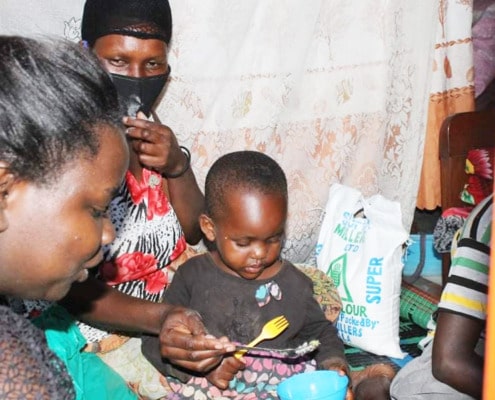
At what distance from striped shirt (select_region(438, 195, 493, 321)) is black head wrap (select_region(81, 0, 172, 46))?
1101 millimetres

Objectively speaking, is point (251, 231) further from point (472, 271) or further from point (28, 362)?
point (28, 362)

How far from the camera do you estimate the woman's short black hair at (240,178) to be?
7.20 ft

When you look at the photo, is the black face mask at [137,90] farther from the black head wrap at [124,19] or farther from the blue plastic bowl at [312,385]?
the blue plastic bowl at [312,385]

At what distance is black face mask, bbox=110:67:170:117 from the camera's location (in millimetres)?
2242

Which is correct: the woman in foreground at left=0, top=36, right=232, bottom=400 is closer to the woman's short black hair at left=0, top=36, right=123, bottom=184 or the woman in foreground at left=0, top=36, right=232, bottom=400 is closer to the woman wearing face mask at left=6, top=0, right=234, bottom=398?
the woman's short black hair at left=0, top=36, right=123, bottom=184

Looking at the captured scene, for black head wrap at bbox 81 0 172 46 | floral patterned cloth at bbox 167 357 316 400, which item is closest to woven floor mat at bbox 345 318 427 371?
floral patterned cloth at bbox 167 357 316 400

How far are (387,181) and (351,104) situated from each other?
0.36 meters

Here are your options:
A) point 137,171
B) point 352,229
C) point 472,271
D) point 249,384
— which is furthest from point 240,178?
point 352,229

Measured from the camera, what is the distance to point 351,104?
3.01 m

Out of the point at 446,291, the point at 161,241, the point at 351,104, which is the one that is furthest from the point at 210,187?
the point at 351,104

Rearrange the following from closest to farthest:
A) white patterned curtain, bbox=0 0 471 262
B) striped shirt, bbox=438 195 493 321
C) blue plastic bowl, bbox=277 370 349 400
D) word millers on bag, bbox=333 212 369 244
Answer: blue plastic bowl, bbox=277 370 349 400 < striped shirt, bbox=438 195 493 321 < white patterned curtain, bbox=0 0 471 262 < word millers on bag, bbox=333 212 369 244

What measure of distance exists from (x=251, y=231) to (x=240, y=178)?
0.17 metres

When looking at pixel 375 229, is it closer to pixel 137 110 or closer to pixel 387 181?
pixel 387 181

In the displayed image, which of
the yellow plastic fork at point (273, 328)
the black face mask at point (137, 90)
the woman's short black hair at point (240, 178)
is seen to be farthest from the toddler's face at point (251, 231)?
the black face mask at point (137, 90)
